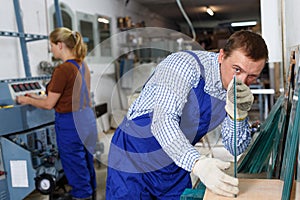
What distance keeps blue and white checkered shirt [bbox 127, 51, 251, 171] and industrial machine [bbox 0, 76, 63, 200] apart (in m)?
1.31

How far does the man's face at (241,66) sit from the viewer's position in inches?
40.0

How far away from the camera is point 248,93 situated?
3.58ft

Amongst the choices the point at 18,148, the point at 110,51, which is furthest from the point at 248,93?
the point at 110,51

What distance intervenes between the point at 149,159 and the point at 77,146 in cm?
132

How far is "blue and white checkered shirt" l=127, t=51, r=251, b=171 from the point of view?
1000mm

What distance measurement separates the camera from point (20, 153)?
7.82 ft

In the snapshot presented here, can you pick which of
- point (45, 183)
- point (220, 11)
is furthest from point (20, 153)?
point (220, 11)

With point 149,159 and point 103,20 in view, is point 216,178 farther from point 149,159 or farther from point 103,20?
point 103,20

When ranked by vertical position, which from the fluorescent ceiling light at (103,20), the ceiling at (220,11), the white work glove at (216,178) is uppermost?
the fluorescent ceiling light at (103,20)

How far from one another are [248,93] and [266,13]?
930 mm

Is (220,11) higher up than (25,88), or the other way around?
(220,11)

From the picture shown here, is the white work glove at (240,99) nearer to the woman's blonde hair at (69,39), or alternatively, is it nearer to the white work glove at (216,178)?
Answer: the white work glove at (216,178)

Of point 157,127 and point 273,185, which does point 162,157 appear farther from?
point 273,185

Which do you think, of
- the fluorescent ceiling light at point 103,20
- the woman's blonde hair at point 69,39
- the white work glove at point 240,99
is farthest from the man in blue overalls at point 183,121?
the fluorescent ceiling light at point 103,20
